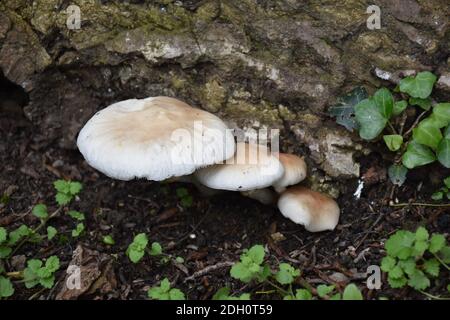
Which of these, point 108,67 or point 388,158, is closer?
point 388,158

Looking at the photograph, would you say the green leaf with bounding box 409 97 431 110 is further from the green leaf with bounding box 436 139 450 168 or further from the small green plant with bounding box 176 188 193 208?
the small green plant with bounding box 176 188 193 208

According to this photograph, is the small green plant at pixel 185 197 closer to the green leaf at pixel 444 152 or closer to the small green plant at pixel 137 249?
the small green plant at pixel 137 249

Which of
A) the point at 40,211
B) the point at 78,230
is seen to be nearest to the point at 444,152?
the point at 78,230

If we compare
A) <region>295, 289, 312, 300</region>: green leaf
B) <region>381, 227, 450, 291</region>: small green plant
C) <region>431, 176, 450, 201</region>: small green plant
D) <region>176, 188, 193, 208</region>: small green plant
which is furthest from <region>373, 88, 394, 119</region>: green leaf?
<region>176, 188, 193, 208</region>: small green plant

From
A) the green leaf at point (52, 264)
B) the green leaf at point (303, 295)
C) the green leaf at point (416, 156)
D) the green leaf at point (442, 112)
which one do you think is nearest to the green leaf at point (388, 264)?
the green leaf at point (303, 295)

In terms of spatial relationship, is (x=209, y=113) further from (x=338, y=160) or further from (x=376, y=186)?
(x=376, y=186)

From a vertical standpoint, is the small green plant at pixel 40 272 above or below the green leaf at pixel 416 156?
below
